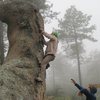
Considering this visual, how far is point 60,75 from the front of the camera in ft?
227

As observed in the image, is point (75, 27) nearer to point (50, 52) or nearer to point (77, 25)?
point (77, 25)

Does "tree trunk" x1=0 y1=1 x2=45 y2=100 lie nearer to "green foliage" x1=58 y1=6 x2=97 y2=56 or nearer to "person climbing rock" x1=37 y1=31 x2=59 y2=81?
"person climbing rock" x1=37 y1=31 x2=59 y2=81

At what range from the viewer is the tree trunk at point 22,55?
796 cm

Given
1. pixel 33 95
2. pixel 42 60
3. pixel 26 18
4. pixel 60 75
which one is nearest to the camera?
pixel 33 95

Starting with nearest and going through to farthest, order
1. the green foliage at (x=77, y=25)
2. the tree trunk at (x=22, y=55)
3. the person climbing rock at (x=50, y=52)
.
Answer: the tree trunk at (x=22, y=55)
the person climbing rock at (x=50, y=52)
the green foliage at (x=77, y=25)

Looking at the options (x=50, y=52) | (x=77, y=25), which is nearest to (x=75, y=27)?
(x=77, y=25)

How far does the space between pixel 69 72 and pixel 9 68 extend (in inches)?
2477

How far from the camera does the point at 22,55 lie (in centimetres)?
962

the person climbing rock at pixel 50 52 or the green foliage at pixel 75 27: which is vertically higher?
the green foliage at pixel 75 27

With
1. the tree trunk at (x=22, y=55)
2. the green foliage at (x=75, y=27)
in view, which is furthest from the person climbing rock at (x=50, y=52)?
the green foliage at (x=75, y=27)

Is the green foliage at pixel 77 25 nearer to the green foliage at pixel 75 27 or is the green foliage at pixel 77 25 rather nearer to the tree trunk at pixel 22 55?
the green foliage at pixel 75 27

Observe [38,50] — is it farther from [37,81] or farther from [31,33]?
[37,81]

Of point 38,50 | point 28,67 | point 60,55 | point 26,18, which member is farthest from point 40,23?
point 60,55

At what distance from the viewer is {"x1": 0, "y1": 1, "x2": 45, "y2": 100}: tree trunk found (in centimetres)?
796
